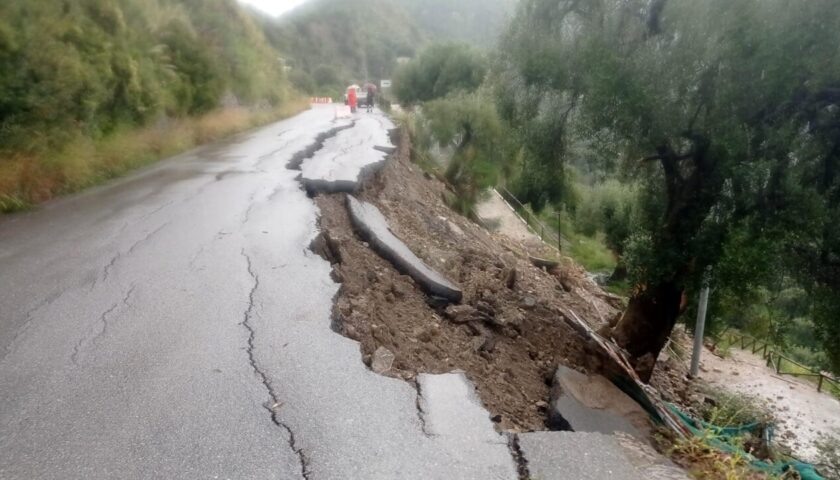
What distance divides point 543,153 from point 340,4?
91.2 metres

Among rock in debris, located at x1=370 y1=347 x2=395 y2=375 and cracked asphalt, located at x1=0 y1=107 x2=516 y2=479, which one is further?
rock in debris, located at x1=370 y1=347 x2=395 y2=375

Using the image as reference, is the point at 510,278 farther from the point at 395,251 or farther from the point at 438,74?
the point at 438,74

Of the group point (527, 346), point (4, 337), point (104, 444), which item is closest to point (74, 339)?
point (4, 337)

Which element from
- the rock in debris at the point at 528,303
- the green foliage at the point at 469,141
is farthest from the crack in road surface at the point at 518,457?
the green foliage at the point at 469,141

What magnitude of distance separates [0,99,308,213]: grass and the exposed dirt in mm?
4453

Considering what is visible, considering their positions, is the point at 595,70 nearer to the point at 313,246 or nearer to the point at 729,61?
the point at 729,61

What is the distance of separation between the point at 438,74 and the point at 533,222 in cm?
1013

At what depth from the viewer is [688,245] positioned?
805 centimetres

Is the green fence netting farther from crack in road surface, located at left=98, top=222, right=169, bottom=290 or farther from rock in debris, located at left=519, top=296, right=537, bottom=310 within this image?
crack in road surface, located at left=98, top=222, right=169, bottom=290

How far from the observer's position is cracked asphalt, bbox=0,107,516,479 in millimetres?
3455

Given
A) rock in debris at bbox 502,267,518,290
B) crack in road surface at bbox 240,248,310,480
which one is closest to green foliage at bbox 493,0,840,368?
rock in debris at bbox 502,267,518,290

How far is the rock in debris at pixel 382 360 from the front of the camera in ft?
15.4

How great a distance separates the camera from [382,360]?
4859 millimetres

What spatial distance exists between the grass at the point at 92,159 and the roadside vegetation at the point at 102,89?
24mm
